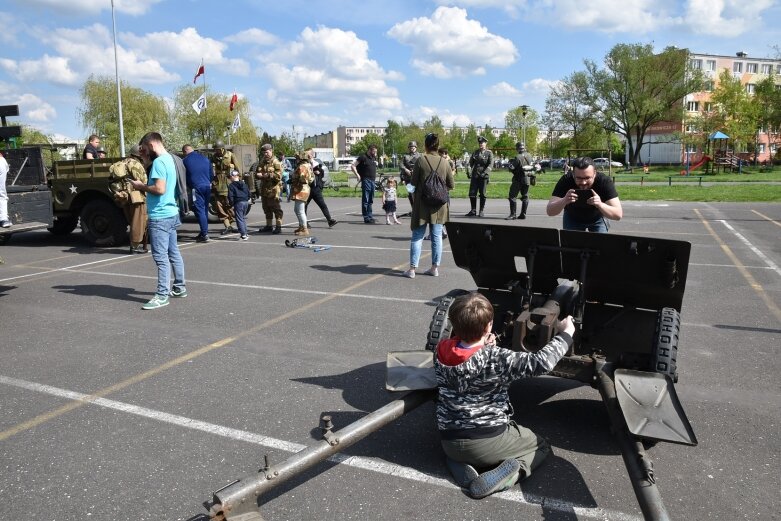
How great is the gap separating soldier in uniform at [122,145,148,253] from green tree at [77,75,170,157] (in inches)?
1526

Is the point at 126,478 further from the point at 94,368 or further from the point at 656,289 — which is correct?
the point at 656,289

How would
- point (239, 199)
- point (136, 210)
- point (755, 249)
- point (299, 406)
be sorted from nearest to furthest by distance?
point (299, 406), point (755, 249), point (136, 210), point (239, 199)

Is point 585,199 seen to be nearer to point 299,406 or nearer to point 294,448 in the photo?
point 299,406

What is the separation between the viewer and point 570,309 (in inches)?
152

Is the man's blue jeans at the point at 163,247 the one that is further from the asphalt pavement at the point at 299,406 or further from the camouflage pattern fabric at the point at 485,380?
the camouflage pattern fabric at the point at 485,380

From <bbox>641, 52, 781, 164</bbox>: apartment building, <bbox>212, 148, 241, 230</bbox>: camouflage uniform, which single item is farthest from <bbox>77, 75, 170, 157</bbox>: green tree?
<bbox>641, 52, 781, 164</bbox>: apartment building

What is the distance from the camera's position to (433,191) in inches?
292

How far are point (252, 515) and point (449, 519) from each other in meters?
0.88

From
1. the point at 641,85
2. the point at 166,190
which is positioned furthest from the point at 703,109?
the point at 166,190

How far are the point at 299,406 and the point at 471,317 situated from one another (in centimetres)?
161

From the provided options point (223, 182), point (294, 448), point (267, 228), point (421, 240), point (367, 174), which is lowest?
point (294, 448)

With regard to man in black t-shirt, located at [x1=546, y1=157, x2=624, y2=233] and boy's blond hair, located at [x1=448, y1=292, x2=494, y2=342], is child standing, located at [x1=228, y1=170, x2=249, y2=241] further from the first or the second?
boy's blond hair, located at [x1=448, y1=292, x2=494, y2=342]

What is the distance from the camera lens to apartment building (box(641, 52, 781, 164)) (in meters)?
62.6

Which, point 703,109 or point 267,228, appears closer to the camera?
point 267,228
